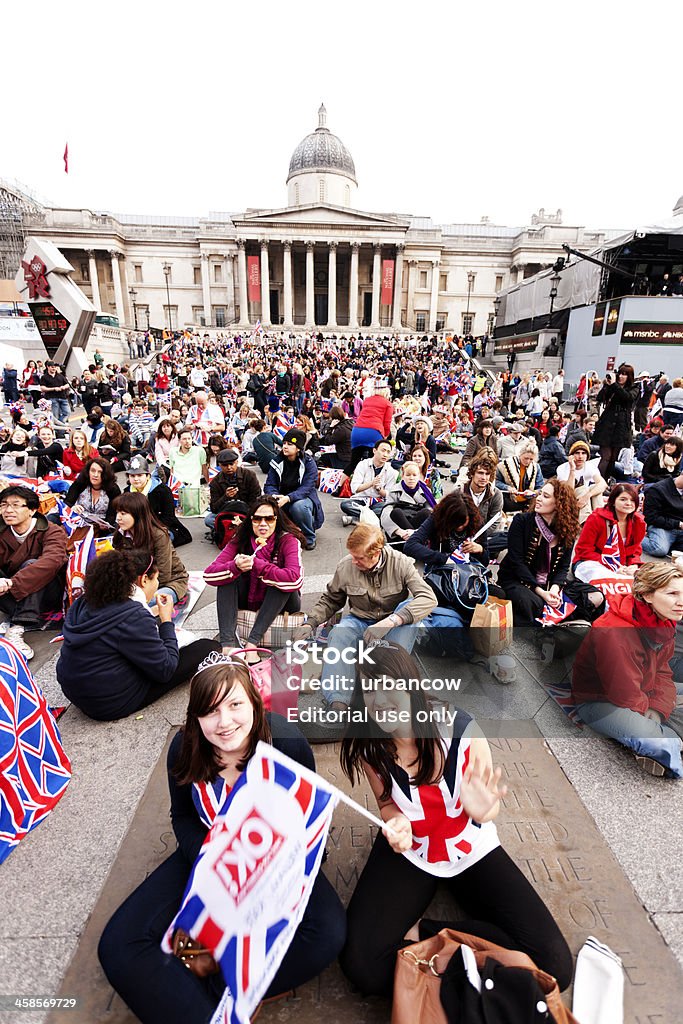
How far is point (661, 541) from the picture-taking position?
241 inches

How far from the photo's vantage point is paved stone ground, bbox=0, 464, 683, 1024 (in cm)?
195

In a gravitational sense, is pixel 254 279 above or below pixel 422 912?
above

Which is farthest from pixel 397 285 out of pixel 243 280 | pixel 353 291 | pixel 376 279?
pixel 243 280

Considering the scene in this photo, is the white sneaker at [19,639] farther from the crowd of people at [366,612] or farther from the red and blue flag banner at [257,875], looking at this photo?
the red and blue flag banner at [257,875]

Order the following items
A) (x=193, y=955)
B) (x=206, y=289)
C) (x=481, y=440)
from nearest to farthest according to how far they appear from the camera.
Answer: (x=193, y=955) < (x=481, y=440) < (x=206, y=289)

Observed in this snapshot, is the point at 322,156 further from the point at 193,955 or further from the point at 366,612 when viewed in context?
the point at 193,955

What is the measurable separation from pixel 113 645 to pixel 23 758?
69cm

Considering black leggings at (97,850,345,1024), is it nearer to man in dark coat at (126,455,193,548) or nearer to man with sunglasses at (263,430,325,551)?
man in dark coat at (126,455,193,548)

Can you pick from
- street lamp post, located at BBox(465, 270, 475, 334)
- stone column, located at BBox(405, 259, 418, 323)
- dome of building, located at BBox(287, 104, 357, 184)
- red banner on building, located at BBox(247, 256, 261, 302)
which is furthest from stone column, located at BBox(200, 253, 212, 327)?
street lamp post, located at BBox(465, 270, 475, 334)

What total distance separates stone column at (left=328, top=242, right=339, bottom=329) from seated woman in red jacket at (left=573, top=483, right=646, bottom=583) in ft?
183

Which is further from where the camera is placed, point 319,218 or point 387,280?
point 387,280

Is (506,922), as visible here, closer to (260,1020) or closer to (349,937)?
(349,937)

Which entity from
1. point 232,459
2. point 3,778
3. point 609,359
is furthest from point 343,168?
point 3,778

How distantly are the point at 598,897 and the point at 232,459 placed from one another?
5128 mm
